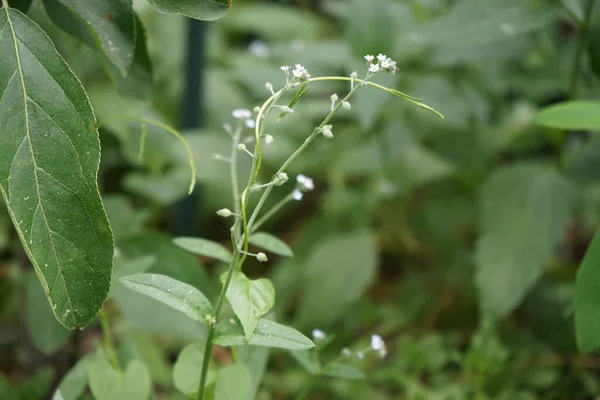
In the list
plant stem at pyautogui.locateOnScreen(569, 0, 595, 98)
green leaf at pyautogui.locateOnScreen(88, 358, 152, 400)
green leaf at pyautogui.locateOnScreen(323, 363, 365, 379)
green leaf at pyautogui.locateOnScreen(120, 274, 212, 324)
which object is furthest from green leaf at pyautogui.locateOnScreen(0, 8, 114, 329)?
plant stem at pyautogui.locateOnScreen(569, 0, 595, 98)

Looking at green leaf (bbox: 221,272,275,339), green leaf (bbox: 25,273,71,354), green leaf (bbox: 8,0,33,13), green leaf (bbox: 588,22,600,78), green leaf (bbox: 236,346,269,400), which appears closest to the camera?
green leaf (bbox: 221,272,275,339)

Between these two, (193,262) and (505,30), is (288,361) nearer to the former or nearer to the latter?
(193,262)

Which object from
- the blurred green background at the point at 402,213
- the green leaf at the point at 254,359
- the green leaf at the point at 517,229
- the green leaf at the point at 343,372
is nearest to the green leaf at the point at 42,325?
the blurred green background at the point at 402,213

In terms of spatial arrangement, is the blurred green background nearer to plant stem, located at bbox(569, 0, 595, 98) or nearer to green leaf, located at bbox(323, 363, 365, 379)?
plant stem, located at bbox(569, 0, 595, 98)

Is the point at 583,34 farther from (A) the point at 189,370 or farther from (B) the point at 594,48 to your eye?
(A) the point at 189,370

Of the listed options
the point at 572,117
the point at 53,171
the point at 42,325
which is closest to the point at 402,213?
the point at 572,117

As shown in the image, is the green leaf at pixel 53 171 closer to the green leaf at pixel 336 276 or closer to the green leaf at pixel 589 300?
the green leaf at pixel 589 300

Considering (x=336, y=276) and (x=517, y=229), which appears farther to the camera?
(x=336, y=276)
